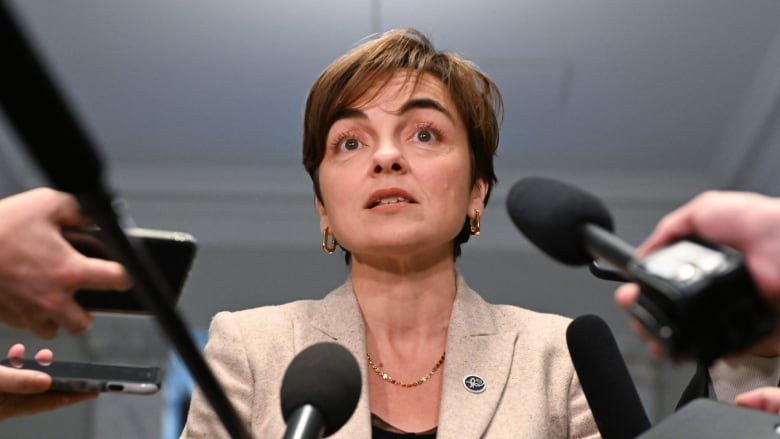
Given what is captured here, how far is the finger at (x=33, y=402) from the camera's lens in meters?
0.91

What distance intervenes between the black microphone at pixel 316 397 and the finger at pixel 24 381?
33cm

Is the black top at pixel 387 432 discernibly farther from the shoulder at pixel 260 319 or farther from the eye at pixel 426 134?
the eye at pixel 426 134

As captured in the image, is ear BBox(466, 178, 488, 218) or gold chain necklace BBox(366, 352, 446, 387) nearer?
gold chain necklace BBox(366, 352, 446, 387)

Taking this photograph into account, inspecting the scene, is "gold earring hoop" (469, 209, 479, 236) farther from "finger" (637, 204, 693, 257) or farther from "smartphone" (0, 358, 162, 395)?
"finger" (637, 204, 693, 257)

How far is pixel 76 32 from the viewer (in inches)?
140

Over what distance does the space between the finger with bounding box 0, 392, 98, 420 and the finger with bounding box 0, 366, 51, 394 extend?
2 cm

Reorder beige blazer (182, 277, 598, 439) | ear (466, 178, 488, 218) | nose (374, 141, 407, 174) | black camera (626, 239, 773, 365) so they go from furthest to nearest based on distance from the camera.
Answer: ear (466, 178, 488, 218)
nose (374, 141, 407, 174)
beige blazer (182, 277, 598, 439)
black camera (626, 239, 773, 365)

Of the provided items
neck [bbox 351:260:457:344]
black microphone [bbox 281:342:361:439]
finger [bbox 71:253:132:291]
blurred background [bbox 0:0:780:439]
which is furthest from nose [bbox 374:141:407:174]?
blurred background [bbox 0:0:780:439]

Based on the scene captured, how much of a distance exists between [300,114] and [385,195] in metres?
2.81

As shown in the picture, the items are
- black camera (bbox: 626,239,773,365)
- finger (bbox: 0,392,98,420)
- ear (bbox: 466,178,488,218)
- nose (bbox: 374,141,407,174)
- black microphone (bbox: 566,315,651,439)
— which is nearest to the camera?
black camera (bbox: 626,239,773,365)

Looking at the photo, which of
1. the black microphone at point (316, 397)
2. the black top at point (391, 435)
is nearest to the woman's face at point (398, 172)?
the black top at point (391, 435)

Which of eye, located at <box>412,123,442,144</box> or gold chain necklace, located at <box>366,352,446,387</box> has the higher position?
eye, located at <box>412,123,442,144</box>

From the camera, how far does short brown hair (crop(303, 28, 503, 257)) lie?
4.37 ft

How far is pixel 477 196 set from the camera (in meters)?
1.41
